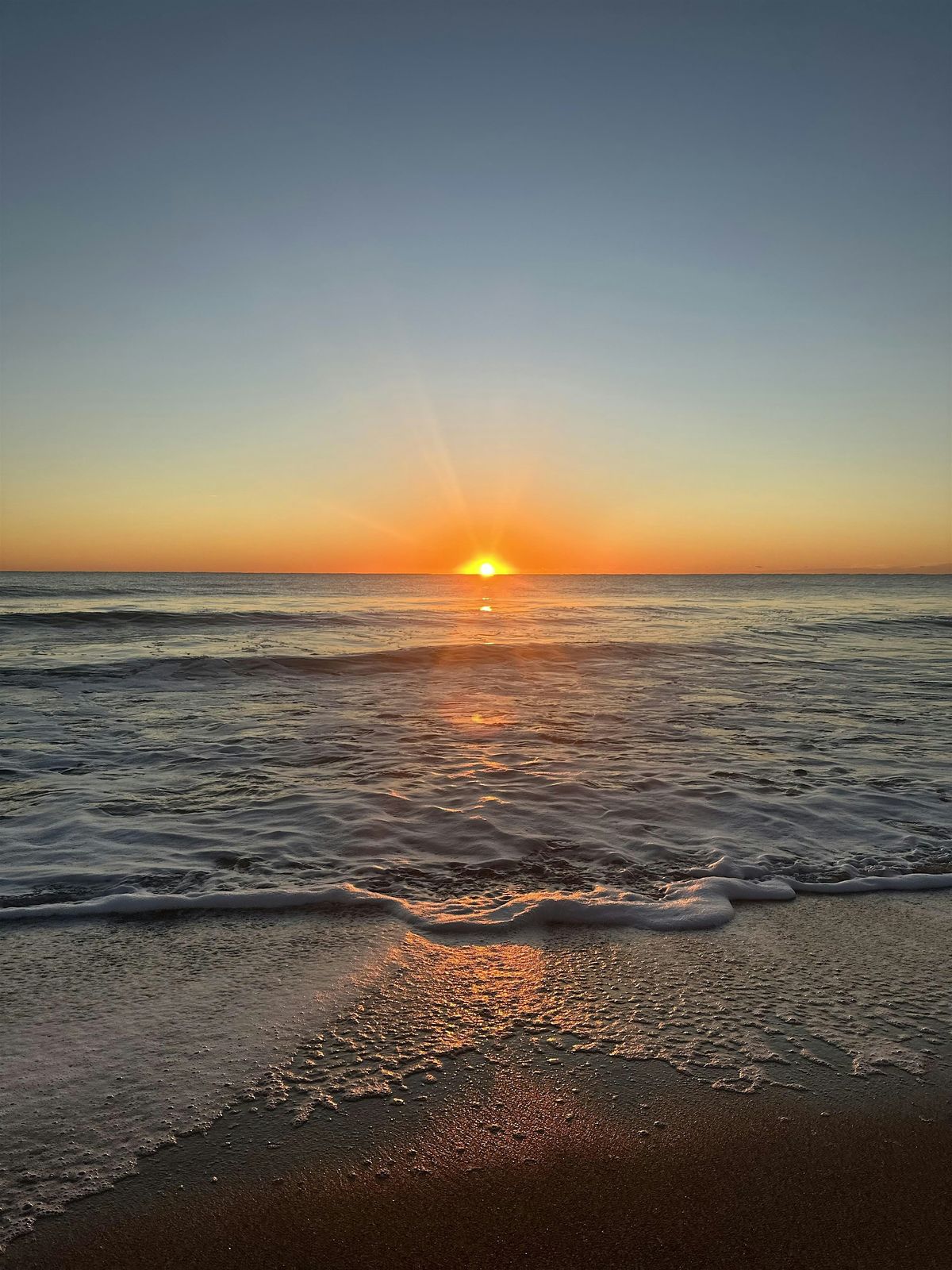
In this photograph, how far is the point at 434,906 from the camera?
411 cm

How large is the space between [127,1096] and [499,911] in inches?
78.2

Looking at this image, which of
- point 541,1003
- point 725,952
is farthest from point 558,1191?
point 725,952

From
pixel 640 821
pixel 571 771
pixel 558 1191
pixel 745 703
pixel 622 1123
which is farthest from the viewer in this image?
pixel 745 703

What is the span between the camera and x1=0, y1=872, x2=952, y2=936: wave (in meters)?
3.88

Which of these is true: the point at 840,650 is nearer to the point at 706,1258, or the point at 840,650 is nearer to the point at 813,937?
the point at 813,937

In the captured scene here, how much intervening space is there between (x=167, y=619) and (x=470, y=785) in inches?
989

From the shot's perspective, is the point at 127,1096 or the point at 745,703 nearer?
the point at 127,1096

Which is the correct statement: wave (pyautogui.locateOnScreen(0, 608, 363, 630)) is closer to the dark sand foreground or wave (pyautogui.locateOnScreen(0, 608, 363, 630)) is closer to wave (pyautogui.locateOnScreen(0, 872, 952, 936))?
wave (pyautogui.locateOnScreen(0, 872, 952, 936))

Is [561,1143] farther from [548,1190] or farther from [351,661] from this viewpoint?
[351,661]

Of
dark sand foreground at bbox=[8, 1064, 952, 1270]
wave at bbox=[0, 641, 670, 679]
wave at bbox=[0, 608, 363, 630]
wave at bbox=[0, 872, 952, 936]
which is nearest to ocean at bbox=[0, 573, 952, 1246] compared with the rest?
wave at bbox=[0, 872, 952, 936]

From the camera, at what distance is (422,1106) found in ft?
7.95

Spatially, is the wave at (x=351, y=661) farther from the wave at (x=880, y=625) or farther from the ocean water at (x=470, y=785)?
the wave at (x=880, y=625)

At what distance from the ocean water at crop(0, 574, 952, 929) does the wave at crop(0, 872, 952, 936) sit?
0.06 ft

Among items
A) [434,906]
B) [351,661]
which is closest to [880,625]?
[351,661]
